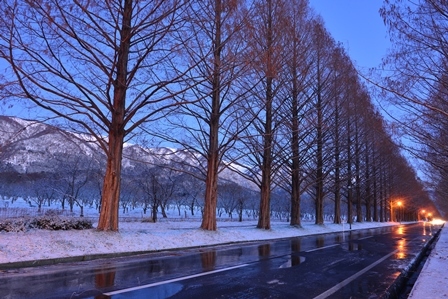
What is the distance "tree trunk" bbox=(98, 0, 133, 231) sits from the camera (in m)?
12.9

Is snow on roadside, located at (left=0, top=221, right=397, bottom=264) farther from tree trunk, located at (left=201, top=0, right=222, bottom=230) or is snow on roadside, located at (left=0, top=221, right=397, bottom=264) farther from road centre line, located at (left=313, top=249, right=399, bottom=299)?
road centre line, located at (left=313, top=249, right=399, bottom=299)

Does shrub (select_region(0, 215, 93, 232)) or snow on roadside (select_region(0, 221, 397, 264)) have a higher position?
shrub (select_region(0, 215, 93, 232))

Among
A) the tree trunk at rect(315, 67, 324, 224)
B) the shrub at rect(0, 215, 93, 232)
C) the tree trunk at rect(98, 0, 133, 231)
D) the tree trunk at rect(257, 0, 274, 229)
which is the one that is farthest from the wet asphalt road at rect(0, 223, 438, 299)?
the tree trunk at rect(315, 67, 324, 224)

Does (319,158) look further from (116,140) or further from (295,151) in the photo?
(116,140)

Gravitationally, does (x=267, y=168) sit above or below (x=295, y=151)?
below

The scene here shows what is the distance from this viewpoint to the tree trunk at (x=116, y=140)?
42.4 ft

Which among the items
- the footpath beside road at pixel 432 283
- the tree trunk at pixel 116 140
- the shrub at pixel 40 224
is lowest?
the footpath beside road at pixel 432 283

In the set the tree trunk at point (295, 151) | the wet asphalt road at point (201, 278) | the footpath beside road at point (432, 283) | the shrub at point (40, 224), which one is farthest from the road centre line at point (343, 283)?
the tree trunk at point (295, 151)

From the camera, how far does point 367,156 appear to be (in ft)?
141

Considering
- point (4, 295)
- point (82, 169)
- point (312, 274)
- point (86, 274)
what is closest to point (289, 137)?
point (312, 274)

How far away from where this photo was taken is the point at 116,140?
13.6 meters

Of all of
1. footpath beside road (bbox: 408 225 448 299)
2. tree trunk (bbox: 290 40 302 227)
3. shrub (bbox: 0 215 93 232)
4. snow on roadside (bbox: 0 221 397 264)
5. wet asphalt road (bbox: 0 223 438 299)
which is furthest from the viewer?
tree trunk (bbox: 290 40 302 227)

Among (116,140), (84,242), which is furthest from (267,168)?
(84,242)

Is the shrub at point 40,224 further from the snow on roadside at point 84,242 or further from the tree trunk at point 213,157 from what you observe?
the tree trunk at point 213,157
